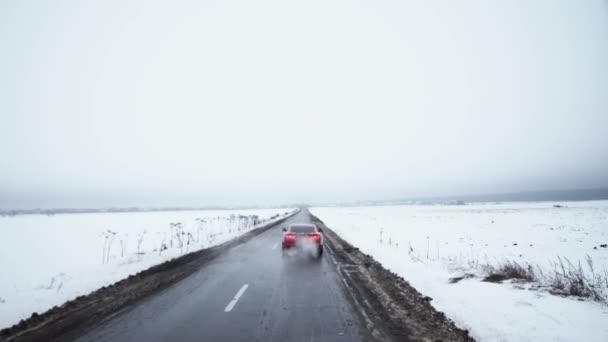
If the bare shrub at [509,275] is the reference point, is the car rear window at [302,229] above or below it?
above

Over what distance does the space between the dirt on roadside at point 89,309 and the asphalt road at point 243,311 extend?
327 mm

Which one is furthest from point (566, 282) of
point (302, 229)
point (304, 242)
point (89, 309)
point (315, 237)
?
point (89, 309)

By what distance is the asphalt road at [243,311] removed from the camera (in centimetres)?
479

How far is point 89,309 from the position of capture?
19.7ft

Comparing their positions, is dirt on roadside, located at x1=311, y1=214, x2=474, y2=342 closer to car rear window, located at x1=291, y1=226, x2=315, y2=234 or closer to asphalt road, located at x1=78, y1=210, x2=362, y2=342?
asphalt road, located at x1=78, y1=210, x2=362, y2=342

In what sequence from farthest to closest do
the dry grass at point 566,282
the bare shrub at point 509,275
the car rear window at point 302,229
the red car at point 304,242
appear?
the car rear window at point 302,229, the red car at point 304,242, the bare shrub at point 509,275, the dry grass at point 566,282

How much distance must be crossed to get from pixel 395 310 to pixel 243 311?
10.0 ft

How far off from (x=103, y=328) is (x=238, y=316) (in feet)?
7.37

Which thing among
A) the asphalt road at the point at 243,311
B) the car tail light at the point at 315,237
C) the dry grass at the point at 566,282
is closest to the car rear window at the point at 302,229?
the car tail light at the point at 315,237

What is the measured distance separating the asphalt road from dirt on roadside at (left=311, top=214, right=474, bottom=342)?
34 cm

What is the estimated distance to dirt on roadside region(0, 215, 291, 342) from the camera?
478cm

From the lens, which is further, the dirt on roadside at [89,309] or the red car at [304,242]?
the red car at [304,242]

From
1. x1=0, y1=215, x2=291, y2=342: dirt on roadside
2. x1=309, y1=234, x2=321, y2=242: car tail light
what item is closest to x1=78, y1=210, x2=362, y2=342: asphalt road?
x1=0, y1=215, x2=291, y2=342: dirt on roadside

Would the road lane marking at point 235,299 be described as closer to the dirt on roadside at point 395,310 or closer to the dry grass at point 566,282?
the dirt on roadside at point 395,310
